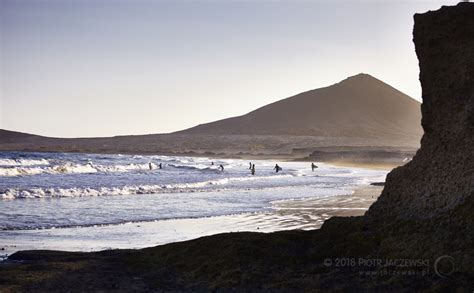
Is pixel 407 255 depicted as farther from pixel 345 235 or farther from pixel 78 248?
pixel 78 248

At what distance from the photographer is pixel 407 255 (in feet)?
26.2

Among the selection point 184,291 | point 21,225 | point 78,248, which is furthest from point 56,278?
point 21,225

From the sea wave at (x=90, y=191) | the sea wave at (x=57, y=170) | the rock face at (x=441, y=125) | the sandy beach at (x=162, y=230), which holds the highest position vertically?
the rock face at (x=441, y=125)

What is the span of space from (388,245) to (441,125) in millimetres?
2003

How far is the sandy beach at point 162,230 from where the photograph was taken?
14.5 m

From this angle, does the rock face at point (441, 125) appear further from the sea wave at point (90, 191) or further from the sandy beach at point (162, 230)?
the sea wave at point (90, 191)

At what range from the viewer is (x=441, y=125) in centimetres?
914

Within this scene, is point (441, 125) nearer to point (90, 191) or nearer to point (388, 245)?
point (388, 245)

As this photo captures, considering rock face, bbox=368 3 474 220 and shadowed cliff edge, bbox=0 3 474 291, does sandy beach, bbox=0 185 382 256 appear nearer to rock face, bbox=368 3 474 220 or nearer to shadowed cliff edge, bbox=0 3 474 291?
shadowed cliff edge, bbox=0 3 474 291

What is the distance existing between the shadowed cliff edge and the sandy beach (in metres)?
4.24

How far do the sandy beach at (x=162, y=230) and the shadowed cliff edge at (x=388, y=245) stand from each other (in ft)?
13.9

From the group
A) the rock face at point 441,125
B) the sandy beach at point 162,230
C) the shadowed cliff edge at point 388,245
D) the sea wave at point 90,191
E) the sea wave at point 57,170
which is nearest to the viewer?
the shadowed cliff edge at point 388,245

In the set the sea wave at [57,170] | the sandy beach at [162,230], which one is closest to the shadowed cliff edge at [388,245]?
the sandy beach at [162,230]

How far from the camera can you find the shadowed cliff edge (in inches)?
304
